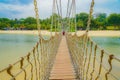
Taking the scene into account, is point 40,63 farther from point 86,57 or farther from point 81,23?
point 81,23

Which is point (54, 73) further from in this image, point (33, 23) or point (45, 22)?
point (33, 23)

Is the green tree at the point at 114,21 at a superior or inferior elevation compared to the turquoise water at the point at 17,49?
superior

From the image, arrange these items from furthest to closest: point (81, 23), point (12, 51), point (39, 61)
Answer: point (81, 23)
point (12, 51)
point (39, 61)

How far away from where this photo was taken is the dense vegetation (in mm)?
56531

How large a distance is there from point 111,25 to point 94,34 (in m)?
9.95

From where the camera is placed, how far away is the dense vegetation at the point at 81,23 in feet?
185

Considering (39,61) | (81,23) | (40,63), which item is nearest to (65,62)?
(40,63)

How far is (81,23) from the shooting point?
161ft

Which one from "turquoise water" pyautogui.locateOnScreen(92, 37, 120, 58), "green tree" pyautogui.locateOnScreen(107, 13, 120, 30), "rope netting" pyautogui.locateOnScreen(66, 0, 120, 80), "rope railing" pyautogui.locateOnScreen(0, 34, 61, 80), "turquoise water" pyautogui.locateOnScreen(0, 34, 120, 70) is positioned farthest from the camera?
"green tree" pyautogui.locateOnScreen(107, 13, 120, 30)

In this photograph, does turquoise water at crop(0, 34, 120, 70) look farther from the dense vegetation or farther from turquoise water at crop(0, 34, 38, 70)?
the dense vegetation

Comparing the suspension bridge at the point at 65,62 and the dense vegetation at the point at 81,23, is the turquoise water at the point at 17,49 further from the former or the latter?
the dense vegetation at the point at 81,23

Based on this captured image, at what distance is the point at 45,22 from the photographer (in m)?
63.4

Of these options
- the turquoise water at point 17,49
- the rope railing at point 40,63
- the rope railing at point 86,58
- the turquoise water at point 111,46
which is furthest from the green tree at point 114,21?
the rope railing at point 40,63

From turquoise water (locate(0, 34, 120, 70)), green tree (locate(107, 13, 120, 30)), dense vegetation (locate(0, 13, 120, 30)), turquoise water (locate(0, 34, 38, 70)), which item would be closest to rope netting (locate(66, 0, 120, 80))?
turquoise water (locate(0, 34, 38, 70))
